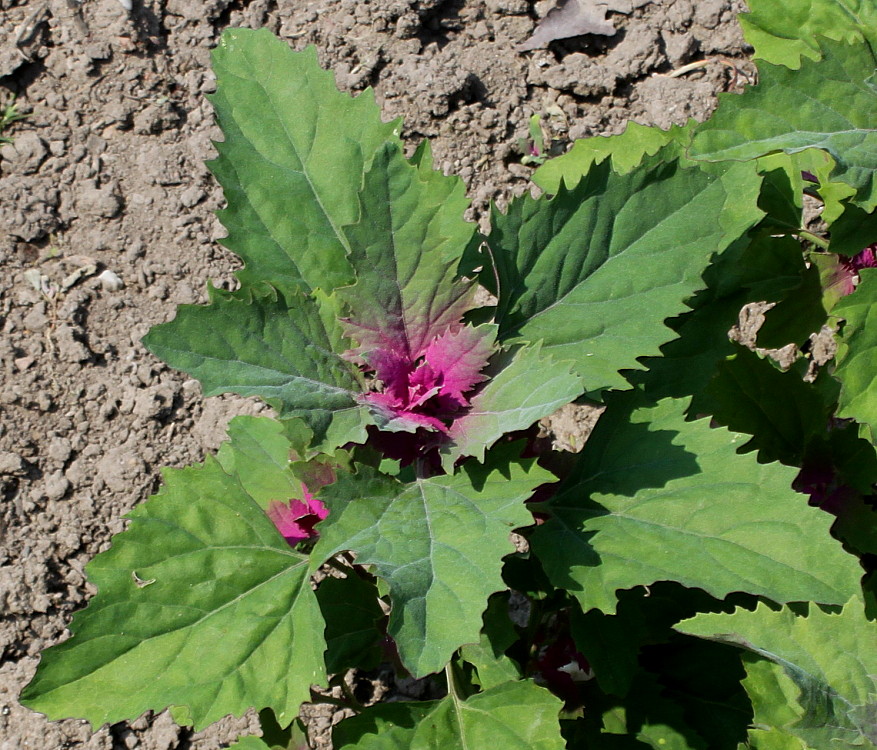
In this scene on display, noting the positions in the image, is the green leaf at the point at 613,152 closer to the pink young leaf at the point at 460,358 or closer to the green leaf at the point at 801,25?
the green leaf at the point at 801,25

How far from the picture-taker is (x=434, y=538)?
53.7 inches

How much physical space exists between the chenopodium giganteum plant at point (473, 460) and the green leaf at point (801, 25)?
Answer: 36cm

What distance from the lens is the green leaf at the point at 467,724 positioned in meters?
1.55

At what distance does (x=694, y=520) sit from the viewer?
58.8 inches

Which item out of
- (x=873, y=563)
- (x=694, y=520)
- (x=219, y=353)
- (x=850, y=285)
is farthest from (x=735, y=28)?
(x=219, y=353)

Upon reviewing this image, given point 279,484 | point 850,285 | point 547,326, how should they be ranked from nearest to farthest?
point 547,326 → point 279,484 → point 850,285

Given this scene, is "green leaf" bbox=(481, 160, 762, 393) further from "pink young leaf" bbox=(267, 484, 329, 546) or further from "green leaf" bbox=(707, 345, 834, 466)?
"green leaf" bbox=(707, 345, 834, 466)

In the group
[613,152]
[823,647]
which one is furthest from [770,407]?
[823,647]

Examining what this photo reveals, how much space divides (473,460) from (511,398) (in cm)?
20

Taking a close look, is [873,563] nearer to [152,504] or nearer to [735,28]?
[735,28]

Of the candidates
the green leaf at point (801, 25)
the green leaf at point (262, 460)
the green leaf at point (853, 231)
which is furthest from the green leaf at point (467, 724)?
the green leaf at point (801, 25)

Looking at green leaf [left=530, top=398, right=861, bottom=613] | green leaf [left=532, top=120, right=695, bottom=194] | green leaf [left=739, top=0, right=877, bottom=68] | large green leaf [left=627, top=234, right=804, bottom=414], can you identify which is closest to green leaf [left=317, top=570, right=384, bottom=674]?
green leaf [left=530, top=398, right=861, bottom=613]

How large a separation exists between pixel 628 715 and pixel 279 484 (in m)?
0.88

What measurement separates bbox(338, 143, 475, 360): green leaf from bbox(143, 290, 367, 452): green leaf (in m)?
0.07
